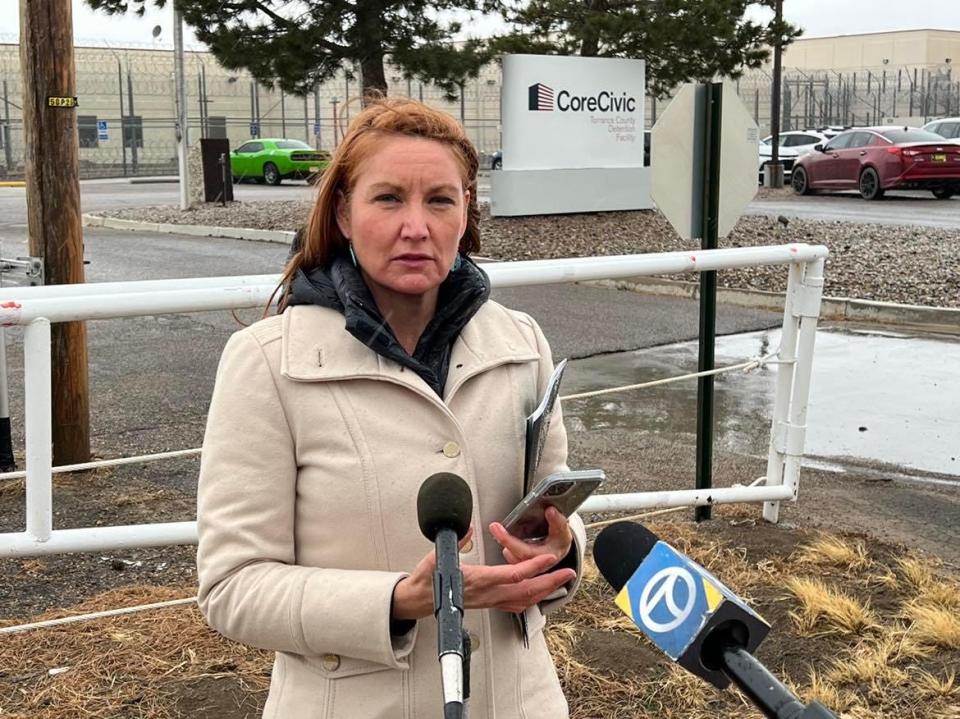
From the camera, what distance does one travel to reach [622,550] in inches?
69.6

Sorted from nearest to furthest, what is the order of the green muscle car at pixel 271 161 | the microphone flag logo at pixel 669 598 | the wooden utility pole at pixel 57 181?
the microphone flag logo at pixel 669 598
the wooden utility pole at pixel 57 181
the green muscle car at pixel 271 161

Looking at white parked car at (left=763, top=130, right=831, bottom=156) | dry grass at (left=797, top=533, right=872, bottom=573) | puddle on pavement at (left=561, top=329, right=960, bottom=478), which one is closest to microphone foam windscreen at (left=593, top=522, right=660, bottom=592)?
dry grass at (left=797, top=533, right=872, bottom=573)

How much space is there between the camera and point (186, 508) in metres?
5.89

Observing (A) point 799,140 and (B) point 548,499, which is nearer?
(B) point 548,499

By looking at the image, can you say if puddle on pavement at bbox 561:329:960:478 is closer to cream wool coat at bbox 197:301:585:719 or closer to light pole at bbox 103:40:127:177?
cream wool coat at bbox 197:301:585:719

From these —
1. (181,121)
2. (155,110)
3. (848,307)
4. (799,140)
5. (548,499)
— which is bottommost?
(848,307)

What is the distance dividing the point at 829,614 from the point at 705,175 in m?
2.21

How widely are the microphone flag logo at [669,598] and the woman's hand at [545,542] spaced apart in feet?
0.51

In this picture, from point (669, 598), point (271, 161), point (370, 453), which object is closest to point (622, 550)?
point (669, 598)

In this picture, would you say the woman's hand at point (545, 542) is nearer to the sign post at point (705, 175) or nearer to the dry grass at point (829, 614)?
the dry grass at point (829, 614)

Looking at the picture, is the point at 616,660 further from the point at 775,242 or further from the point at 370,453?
the point at 775,242

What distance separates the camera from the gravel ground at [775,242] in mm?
13281

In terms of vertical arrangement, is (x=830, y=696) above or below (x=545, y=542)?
below

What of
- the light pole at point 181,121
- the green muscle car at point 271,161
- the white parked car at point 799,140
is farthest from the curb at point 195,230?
the white parked car at point 799,140
